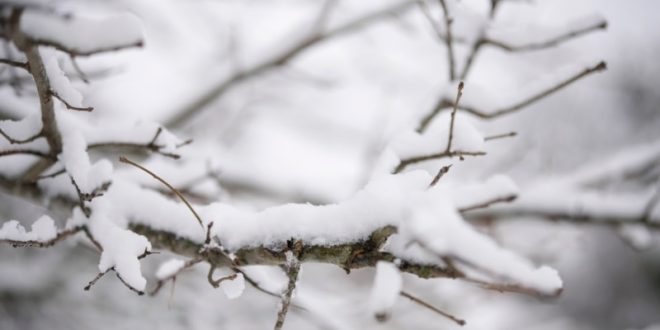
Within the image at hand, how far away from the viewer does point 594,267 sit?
916 centimetres

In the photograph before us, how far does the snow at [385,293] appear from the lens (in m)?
0.62

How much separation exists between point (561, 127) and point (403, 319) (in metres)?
6.29

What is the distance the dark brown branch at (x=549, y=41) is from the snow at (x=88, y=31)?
1.16m

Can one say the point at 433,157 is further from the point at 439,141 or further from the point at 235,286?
the point at 235,286

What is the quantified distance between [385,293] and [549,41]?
1174mm

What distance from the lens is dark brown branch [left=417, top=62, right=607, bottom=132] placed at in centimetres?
108

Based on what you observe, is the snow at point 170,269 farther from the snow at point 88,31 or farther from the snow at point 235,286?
the snow at point 88,31

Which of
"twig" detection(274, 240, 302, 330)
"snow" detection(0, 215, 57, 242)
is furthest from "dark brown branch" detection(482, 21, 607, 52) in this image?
"snow" detection(0, 215, 57, 242)

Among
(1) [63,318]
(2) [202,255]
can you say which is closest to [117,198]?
(2) [202,255]

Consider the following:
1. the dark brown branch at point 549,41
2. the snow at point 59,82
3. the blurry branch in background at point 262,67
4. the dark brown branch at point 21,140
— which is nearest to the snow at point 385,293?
the snow at point 59,82

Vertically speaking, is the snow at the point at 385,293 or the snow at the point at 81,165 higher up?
the snow at the point at 385,293

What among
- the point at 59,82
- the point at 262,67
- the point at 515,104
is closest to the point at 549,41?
the point at 515,104

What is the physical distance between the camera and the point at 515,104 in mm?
1281

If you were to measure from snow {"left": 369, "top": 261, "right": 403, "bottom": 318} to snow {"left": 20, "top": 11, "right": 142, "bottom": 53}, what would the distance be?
0.63 meters
